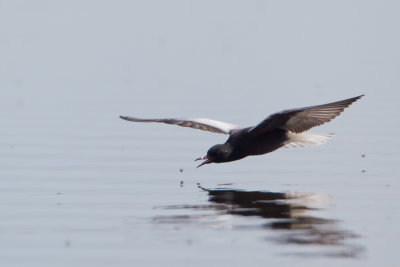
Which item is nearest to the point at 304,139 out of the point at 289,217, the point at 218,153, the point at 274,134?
the point at 274,134

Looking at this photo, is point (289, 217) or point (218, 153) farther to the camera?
point (218, 153)

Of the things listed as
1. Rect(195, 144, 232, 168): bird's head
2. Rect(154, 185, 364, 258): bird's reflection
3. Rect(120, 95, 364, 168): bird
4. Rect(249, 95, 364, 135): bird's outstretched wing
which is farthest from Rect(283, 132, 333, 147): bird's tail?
Rect(154, 185, 364, 258): bird's reflection

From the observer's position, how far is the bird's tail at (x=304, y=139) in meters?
15.2

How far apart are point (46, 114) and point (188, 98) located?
18.2ft

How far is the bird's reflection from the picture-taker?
34.6ft

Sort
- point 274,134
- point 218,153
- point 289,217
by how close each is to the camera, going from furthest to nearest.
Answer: point 274,134
point 218,153
point 289,217

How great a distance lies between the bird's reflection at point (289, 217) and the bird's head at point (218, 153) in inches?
19.7

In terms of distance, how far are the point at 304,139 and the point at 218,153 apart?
1.38m

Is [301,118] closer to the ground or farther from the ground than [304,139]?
farther from the ground

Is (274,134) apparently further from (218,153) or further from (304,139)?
(218,153)

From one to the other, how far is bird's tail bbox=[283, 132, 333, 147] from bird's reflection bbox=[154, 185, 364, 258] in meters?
1.51

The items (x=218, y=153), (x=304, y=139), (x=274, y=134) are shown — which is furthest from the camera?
(x=304, y=139)

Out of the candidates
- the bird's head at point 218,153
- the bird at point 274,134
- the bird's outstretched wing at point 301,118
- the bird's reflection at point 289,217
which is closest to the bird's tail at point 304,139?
the bird at point 274,134

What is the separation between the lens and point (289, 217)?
12008 millimetres
